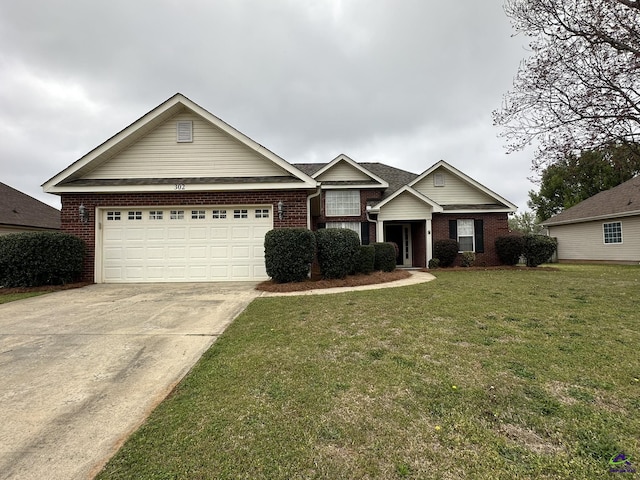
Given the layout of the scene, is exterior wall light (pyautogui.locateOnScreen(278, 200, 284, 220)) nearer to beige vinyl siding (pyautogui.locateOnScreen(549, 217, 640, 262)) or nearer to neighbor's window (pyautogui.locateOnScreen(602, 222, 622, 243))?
beige vinyl siding (pyautogui.locateOnScreen(549, 217, 640, 262))

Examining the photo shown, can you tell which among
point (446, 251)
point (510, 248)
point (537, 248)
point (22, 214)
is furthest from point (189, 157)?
point (537, 248)

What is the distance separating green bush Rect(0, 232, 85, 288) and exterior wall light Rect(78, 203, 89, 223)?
2.79 ft

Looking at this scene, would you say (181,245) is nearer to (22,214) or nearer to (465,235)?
(465,235)

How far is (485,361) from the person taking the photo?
127 inches

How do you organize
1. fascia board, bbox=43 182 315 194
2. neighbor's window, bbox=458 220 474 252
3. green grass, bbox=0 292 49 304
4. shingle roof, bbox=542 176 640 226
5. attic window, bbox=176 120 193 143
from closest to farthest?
green grass, bbox=0 292 49 304 < fascia board, bbox=43 182 315 194 < attic window, bbox=176 120 193 143 < neighbor's window, bbox=458 220 474 252 < shingle roof, bbox=542 176 640 226

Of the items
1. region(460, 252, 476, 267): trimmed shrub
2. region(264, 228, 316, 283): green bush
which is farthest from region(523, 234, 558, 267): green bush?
region(264, 228, 316, 283): green bush

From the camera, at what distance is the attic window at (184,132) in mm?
10195

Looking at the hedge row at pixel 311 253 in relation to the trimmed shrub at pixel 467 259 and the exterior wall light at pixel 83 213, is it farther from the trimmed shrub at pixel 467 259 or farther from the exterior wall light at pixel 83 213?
the trimmed shrub at pixel 467 259

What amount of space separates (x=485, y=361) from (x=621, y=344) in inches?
77.4

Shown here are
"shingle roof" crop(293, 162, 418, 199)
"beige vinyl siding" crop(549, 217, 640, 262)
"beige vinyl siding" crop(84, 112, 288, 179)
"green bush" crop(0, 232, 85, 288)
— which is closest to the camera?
"green bush" crop(0, 232, 85, 288)

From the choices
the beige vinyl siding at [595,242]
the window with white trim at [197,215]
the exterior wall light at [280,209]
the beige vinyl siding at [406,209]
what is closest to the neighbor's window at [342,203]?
the beige vinyl siding at [406,209]

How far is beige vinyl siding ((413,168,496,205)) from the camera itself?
53.4 ft

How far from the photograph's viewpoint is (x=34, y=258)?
8.29 metres

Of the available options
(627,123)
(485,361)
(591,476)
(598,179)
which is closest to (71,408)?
(591,476)
